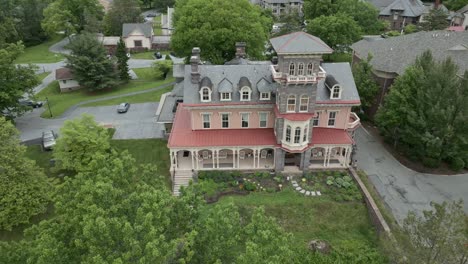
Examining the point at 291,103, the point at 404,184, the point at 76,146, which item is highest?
the point at 291,103

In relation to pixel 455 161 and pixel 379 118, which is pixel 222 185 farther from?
pixel 455 161

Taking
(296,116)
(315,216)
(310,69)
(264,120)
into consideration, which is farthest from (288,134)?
(315,216)

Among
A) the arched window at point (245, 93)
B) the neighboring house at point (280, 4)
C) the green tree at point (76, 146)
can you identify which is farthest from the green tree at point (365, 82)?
the neighboring house at point (280, 4)

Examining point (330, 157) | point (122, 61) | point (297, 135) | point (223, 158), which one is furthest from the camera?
point (122, 61)

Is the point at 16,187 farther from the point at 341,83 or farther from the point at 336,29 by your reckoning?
the point at 336,29

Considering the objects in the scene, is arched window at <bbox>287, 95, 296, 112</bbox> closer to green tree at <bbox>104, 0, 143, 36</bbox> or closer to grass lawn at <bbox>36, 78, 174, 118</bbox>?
grass lawn at <bbox>36, 78, 174, 118</bbox>

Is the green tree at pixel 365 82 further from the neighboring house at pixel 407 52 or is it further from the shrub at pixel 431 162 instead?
the shrub at pixel 431 162

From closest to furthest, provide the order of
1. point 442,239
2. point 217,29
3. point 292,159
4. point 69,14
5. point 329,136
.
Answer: point 442,239 < point 329,136 < point 292,159 < point 217,29 < point 69,14
